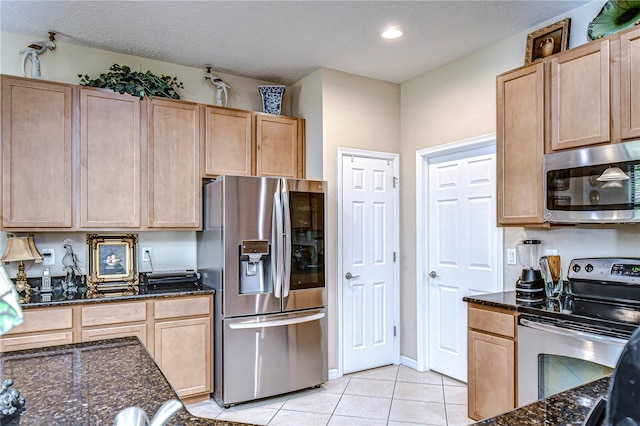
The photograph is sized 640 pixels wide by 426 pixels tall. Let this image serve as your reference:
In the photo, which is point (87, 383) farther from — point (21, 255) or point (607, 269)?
point (607, 269)

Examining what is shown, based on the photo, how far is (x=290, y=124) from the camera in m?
3.94

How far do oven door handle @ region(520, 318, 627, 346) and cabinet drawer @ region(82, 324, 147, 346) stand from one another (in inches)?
98.7

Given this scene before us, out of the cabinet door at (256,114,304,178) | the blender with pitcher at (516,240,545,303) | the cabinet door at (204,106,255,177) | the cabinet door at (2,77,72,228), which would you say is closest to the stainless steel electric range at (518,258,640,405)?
the blender with pitcher at (516,240,545,303)

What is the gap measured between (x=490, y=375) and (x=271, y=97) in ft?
9.42

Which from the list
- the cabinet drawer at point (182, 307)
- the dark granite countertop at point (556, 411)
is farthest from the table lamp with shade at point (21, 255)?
the dark granite countertop at point (556, 411)

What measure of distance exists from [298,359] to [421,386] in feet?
3.50

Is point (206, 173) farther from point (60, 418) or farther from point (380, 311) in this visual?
point (60, 418)

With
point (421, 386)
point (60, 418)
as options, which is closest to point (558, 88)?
point (421, 386)

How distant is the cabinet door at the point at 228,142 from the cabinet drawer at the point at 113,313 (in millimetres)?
1194

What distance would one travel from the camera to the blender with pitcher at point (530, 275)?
8.63 feet

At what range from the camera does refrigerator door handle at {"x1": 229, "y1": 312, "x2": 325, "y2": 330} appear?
313 centimetres

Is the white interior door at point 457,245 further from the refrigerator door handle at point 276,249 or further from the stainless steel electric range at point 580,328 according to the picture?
the refrigerator door handle at point 276,249

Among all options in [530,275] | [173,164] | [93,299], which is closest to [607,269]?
[530,275]

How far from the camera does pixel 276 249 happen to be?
326 centimetres
